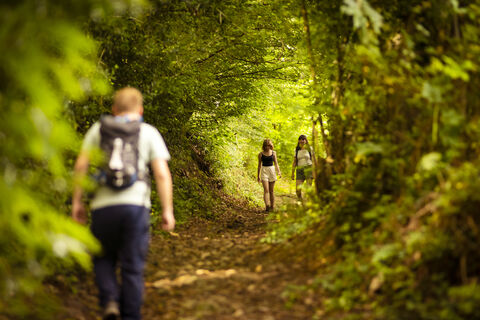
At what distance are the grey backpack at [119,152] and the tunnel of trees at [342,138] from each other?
0.37 m

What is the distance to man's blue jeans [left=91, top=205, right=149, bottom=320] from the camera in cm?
374

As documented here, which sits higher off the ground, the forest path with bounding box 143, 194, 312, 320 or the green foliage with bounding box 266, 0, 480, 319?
the green foliage with bounding box 266, 0, 480, 319

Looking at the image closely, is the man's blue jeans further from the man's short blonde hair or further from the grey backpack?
the man's short blonde hair

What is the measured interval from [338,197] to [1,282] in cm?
413

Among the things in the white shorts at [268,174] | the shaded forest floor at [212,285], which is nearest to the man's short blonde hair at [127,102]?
the shaded forest floor at [212,285]

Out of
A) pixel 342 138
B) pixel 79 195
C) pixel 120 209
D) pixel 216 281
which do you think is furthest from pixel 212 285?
pixel 342 138

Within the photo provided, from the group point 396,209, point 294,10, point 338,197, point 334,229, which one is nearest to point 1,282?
point 396,209

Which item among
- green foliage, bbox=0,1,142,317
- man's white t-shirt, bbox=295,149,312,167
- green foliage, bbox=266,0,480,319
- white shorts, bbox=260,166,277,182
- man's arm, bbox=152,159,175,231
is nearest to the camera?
green foliage, bbox=0,1,142,317

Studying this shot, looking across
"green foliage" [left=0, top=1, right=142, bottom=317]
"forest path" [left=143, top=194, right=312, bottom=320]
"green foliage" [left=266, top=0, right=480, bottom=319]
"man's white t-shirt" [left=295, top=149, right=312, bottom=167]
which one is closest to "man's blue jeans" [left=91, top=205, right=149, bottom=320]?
"forest path" [left=143, top=194, right=312, bottom=320]

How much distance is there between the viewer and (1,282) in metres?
2.74

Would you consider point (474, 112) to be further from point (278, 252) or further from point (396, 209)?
point (278, 252)

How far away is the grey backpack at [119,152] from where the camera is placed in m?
3.68

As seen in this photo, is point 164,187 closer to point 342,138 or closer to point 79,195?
point 79,195

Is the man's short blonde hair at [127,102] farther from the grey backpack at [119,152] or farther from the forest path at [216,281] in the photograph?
the forest path at [216,281]
